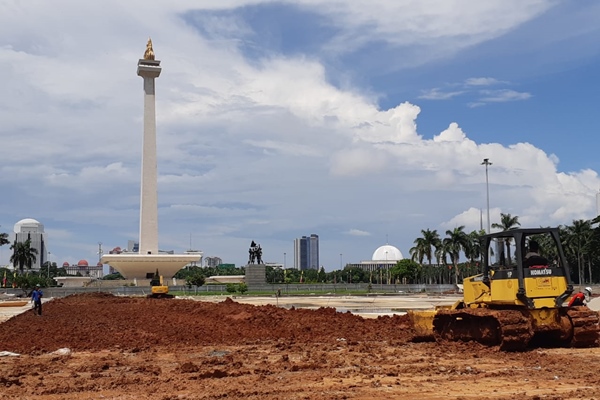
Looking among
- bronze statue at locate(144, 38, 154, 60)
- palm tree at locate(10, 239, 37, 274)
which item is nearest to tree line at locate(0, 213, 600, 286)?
palm tree at locate(10, 239, 37, 274)

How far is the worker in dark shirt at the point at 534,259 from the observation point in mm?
14702

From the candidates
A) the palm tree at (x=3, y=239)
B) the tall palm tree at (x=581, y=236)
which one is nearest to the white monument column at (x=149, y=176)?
the palm tree at (x=3, y=239)

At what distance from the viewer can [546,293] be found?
14586 mm

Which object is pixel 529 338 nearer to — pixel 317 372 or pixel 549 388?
pixel 549 388

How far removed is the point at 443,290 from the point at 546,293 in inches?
2678

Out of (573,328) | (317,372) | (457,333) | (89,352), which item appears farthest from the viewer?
(89,352)

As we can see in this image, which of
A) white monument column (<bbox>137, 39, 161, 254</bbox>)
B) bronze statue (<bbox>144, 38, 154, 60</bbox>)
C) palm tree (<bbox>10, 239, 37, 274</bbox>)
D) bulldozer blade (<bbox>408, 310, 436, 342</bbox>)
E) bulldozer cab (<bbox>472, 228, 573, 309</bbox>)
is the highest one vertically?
bronze statue (<bbox>144, 38, 154, 60</bbox>)

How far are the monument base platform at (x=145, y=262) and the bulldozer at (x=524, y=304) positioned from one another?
249ft

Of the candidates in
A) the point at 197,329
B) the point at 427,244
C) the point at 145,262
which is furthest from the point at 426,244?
the point at 197,329

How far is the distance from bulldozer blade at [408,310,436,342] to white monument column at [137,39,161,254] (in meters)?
73.3

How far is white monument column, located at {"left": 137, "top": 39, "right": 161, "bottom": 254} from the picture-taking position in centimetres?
8731

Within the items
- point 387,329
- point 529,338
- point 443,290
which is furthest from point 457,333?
point 443,290

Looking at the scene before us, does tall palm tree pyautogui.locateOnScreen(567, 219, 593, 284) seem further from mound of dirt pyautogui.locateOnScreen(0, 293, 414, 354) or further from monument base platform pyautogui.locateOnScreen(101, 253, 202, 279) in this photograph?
mound of dirt pyautogui.locateOnScreen(0, 293, 414, 354)

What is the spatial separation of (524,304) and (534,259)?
1055mm
